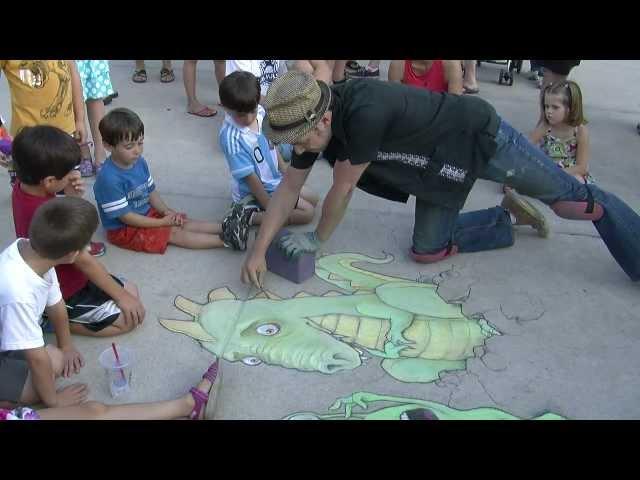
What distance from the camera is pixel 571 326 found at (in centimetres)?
297

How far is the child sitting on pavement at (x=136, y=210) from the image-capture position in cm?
314

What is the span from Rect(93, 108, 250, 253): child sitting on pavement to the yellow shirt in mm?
694

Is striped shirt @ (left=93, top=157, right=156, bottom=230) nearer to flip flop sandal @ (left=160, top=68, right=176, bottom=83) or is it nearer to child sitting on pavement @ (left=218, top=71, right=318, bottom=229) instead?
child sitting on pavement @ (left=218, top=71, right=318, bottom=229)

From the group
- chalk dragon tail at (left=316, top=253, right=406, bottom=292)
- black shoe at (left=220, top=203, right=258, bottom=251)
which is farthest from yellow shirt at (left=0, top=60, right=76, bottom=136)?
chalk dragon tail at (left=316, top=253, right=406, bottom=292)

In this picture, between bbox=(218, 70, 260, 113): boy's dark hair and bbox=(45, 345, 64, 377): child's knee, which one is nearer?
bbox=(45, 345, 64, 377): child's knee

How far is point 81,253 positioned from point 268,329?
0.93m

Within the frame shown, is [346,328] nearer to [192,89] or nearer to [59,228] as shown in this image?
[59,228]

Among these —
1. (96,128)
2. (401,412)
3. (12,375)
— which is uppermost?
(96,128)

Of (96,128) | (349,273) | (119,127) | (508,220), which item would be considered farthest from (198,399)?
(96,128)

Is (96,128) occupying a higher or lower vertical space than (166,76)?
lower

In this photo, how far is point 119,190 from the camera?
3232 millimetres

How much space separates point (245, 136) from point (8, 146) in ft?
4.46

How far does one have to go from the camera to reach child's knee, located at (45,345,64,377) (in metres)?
2.52

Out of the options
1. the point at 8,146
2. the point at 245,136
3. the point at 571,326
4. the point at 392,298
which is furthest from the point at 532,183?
the point at 8,146
